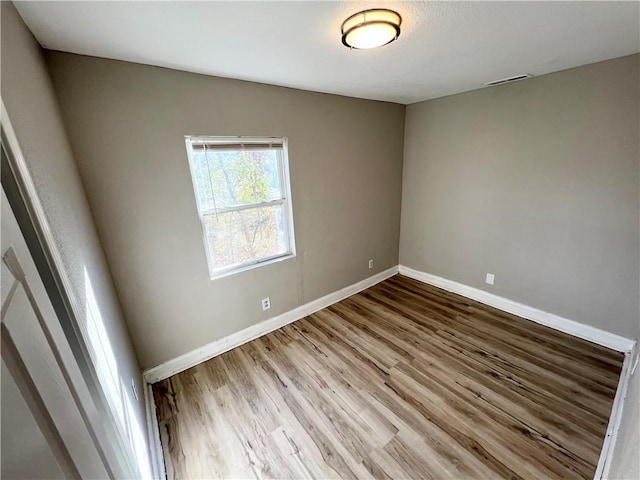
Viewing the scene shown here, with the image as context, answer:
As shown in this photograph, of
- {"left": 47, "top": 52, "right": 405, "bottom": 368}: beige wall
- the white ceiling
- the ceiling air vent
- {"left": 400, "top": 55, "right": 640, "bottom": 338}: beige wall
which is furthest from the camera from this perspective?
the ceiling air vent

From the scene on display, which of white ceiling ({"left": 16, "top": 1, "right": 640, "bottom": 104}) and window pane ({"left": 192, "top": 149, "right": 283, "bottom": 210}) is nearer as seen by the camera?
white ceiling ({"left": 16, "top": 1, "right": 640, "bottom": 104})

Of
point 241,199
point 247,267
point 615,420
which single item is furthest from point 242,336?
point 615,420

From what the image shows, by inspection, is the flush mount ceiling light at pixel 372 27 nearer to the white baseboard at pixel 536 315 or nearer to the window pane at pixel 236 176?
the window pane at pixel 236 176

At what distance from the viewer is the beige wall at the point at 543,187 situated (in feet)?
6.69

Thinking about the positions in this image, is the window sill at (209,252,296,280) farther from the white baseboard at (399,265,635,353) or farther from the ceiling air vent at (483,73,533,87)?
the ceiling air vent at (483,73,533,87)

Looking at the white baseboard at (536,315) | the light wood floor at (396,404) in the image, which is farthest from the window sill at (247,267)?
the white baseboard at (536,315)

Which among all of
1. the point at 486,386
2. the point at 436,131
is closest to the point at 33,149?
the point at 486,386

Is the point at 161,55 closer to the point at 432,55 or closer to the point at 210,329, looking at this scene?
the point at 432,55

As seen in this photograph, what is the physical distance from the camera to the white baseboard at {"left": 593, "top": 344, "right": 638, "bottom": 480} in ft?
4.65

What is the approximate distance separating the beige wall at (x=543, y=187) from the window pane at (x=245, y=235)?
1.92 m

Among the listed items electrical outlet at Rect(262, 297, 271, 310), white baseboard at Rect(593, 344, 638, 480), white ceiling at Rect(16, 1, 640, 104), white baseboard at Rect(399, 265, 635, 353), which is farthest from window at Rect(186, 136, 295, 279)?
white baseboard at Rect(593, 344, 638, 480)

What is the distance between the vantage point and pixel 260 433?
5.56 ft

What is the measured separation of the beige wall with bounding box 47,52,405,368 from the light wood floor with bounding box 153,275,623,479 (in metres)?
0.46

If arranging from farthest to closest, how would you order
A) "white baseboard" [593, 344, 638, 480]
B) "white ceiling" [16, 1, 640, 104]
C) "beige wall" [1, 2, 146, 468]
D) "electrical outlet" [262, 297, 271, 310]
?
"electrical outlet" [262, 297, 271, 310] < "white baseboard" [593, 344, 638, 480] < "white ceiling" [16, 1, 640, 104] < "beige wall" [1, 2, 146, 468]
